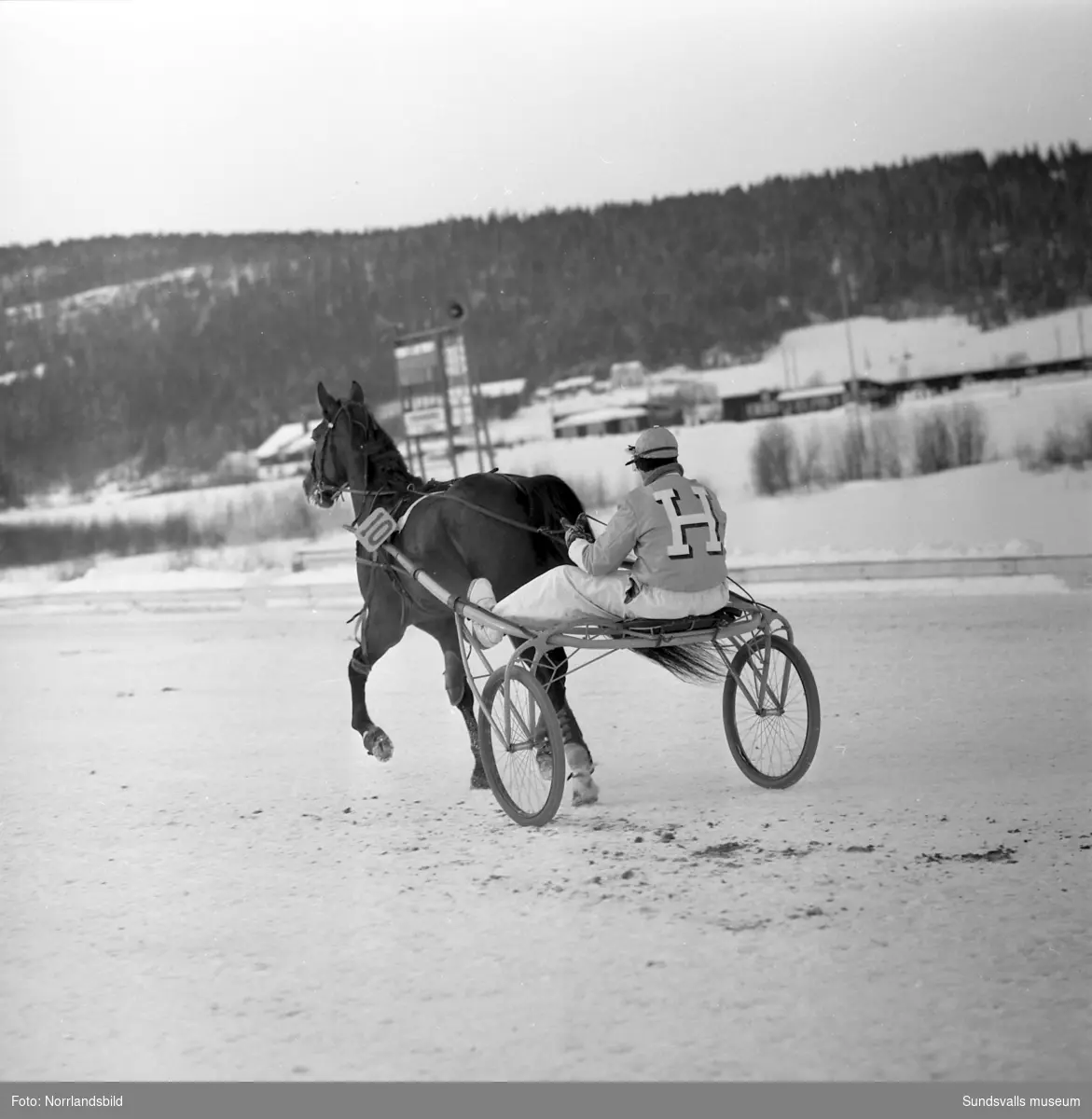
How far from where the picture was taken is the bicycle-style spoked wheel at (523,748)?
13.0ft

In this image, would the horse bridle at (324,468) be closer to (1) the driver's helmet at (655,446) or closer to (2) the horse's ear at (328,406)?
(2) the horse's ear at (328,406)

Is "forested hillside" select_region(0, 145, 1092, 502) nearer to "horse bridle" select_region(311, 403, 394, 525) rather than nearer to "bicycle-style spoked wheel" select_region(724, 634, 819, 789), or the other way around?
"horse bridle" select_region(311, 403, 394, 525)

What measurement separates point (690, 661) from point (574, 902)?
1049mm

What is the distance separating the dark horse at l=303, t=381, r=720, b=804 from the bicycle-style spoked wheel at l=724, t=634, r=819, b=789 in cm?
62

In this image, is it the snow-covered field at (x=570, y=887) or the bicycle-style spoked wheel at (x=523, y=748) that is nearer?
the snow-covered field at (x=570, y=887)

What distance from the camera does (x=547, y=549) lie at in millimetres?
4938

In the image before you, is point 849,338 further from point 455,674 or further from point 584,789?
point 584,789

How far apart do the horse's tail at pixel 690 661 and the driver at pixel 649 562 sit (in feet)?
0.58

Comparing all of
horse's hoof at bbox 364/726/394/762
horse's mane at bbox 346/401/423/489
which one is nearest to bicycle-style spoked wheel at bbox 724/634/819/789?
horse's hoof at bbox 364/726/394/762

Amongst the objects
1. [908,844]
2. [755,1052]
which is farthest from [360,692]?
[755,1052]

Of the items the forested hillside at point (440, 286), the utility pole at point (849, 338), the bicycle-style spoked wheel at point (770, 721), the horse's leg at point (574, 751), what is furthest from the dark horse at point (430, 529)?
the utility pole at point (849, 338)

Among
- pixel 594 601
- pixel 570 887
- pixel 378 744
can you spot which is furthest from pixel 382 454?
pixel 570 887
